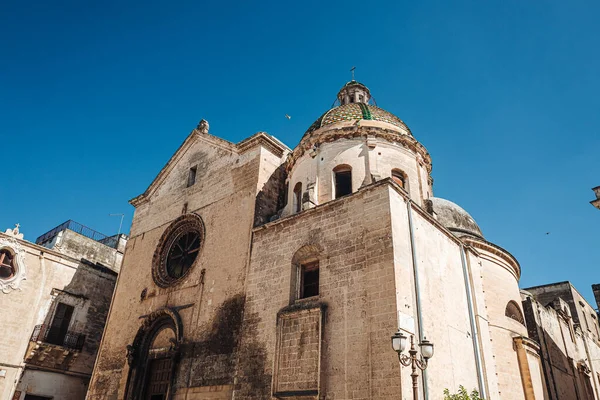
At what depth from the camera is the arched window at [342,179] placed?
1492cm

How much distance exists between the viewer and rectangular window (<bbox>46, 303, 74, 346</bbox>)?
59.8 ft

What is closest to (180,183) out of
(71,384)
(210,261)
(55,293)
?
(210,261)

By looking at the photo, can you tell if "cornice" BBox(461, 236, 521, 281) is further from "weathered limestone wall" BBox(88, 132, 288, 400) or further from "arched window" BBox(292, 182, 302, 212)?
"weathered limestone wall" BBox(88, 132, 288, 400)

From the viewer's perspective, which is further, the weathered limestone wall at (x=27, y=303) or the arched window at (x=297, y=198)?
the weathered limestone wall at (x=27, y=303)

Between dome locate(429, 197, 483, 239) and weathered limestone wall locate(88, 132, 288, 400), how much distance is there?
21.4ft

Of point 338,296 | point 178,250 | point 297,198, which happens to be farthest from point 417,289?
point 178,250

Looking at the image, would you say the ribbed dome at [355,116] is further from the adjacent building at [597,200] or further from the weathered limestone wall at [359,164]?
the adjacent building at [597,200]

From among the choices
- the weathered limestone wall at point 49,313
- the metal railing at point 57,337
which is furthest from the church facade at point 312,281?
the weathered limestone wall at point 49,313

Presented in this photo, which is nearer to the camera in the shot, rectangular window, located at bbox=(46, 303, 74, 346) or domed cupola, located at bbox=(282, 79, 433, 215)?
domed cupola, located at bbox=(282, 79, 433, 215)

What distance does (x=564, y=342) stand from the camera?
19.6m

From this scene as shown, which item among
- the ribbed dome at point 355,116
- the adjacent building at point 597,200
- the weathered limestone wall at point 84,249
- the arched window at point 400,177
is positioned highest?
the ribbed dome at point 355,116

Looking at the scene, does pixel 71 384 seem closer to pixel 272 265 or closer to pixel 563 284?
pixel 272 265

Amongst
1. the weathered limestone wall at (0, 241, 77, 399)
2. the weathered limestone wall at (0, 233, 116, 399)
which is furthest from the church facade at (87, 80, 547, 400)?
the weathered limestone wall at (0, 241, 77, 399)

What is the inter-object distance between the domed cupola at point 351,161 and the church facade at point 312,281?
0.06m
